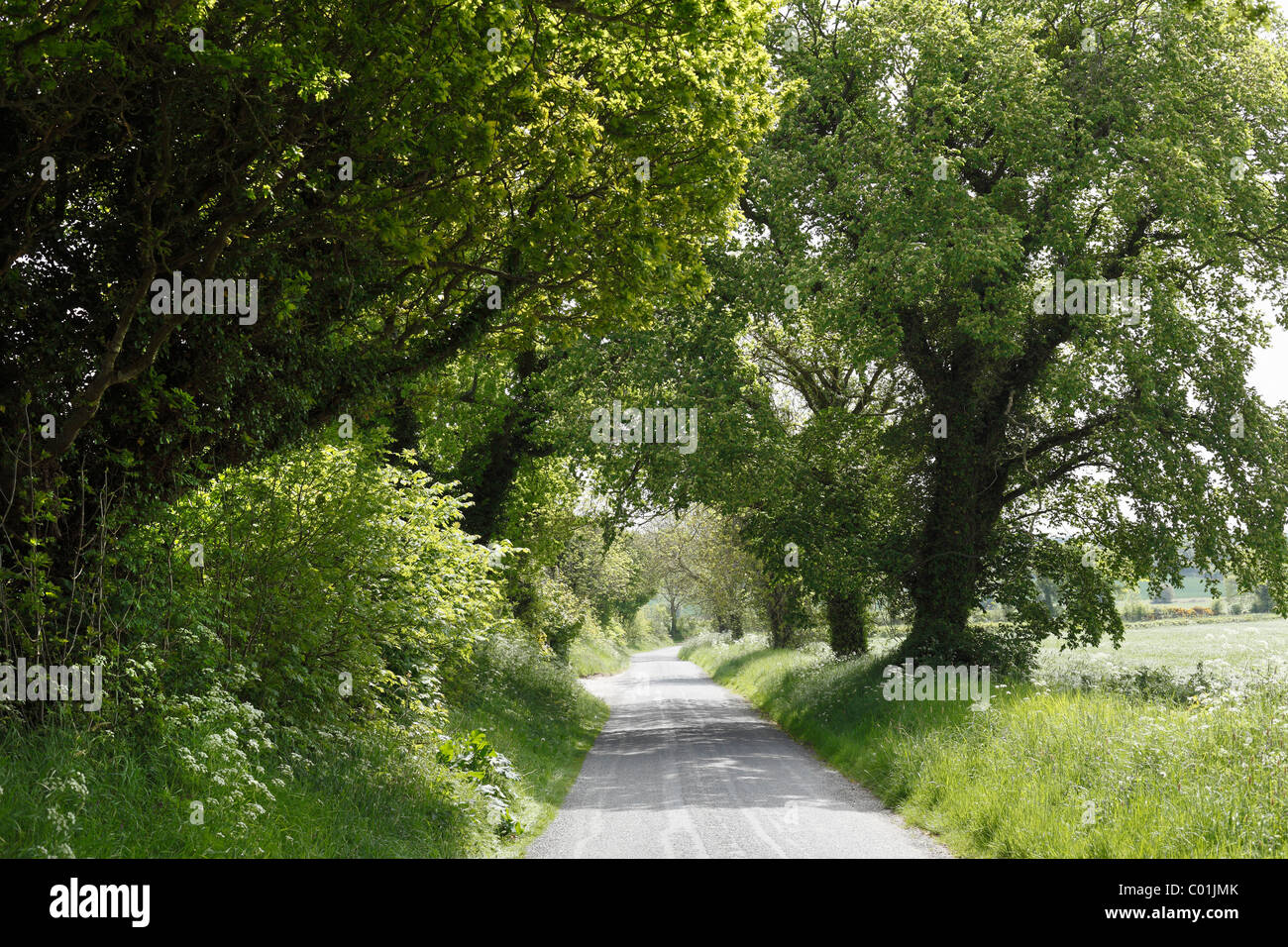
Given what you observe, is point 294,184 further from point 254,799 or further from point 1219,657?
point 1219,657

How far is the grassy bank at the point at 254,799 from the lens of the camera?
567cm

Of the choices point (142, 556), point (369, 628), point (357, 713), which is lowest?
point (357, 713)

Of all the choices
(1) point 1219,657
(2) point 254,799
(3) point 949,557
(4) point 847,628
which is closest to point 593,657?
(4) point 847,628

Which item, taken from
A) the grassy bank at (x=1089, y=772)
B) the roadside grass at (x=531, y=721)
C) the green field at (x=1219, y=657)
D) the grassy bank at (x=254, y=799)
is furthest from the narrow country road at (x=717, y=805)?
the green field at (x=1219, y=657)

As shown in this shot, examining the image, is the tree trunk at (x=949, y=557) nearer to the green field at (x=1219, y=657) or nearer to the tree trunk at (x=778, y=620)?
the green field at (x=1219, y=657)

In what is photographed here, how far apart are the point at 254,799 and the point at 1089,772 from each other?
7670mm

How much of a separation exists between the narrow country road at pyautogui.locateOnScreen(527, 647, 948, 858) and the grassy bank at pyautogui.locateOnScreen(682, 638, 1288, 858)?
58 centimetres

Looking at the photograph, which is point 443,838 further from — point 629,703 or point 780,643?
point 780,643

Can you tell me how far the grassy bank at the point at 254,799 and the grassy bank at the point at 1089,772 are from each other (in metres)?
4.73

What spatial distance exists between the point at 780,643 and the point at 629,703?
12.3m

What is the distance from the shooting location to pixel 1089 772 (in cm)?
892

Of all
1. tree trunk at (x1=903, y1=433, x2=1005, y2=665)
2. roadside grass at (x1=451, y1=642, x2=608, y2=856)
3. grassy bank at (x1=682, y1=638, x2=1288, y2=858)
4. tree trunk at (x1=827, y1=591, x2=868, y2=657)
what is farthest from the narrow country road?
tree trunk at (x1=827, y1=591, x2=868, y2=657)
